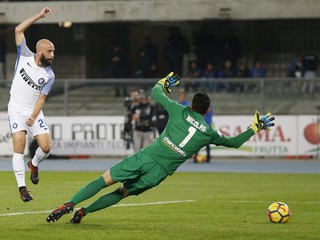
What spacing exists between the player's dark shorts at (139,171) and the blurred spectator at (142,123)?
17.4 metres

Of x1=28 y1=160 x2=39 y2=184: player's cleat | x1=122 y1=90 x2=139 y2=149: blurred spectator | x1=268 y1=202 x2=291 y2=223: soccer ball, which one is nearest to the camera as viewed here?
→ x1=268 y1=202 x2=291 y2=223: soccer ball

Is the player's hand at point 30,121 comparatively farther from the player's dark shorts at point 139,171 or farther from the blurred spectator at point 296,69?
the blurred spectator at point 296,69

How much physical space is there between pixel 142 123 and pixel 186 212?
49.5ft

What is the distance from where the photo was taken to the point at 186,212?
15.8m

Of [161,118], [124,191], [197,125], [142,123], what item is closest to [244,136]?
[197,125]

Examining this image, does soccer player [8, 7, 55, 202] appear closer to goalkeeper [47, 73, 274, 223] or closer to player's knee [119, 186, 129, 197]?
player's knee [119, 186, 129, 197]

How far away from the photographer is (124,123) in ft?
111

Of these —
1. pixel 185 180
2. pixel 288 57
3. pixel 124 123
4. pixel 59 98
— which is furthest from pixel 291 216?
pixel 288 57

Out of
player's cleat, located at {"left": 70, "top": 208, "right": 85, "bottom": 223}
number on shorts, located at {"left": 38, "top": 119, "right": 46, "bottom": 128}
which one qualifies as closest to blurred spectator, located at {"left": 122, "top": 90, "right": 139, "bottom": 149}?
number on shorts, located at {"left": 38, "top": 119, "right": 46, "bottom": 128}

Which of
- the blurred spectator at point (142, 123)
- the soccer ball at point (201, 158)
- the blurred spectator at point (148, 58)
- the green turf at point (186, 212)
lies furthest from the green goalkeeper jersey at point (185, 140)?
the blurred spectator at point (148, 58)

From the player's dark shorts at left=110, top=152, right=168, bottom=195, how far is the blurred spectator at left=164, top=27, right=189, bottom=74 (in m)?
27.6

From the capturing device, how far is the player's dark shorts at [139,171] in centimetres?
1311

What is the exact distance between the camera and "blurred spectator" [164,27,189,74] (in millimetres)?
40844

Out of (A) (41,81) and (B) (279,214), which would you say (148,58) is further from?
(B) (279,214)
